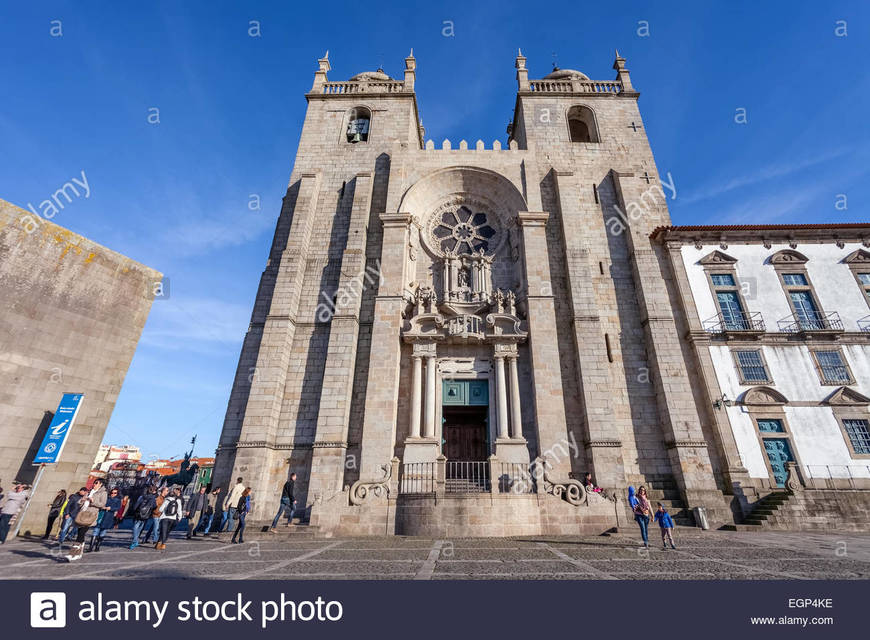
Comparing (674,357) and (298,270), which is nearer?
(674,357)

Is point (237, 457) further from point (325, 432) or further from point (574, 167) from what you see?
point (574, 167)

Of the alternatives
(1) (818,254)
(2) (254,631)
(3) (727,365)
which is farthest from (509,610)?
(1) (818,254)

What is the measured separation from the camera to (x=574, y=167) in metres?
21.0

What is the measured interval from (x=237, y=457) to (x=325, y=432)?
10.5ft

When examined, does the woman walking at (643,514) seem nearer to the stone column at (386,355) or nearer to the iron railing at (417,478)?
the iron railing at (417,478)

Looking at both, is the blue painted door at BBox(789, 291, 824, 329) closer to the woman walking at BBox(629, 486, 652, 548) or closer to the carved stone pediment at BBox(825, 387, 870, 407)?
the carved stone pediment at BBox(825, 387, 870, 407)

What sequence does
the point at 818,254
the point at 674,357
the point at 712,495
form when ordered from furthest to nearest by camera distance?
the point at 818,254 → the point at 674,357 → the point at 712,495

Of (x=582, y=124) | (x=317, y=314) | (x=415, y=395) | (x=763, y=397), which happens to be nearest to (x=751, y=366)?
(x=763, y=397)

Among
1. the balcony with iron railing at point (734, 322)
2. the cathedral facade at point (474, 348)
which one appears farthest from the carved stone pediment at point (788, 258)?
the cathedral facade at point (474, 348)

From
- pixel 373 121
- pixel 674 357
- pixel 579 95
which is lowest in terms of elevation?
pixel 674 357

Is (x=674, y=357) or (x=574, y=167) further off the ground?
(x=574, y=167)

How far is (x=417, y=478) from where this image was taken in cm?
1248

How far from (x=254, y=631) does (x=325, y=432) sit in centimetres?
1129

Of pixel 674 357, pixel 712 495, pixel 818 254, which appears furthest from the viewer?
pixel 818 254
